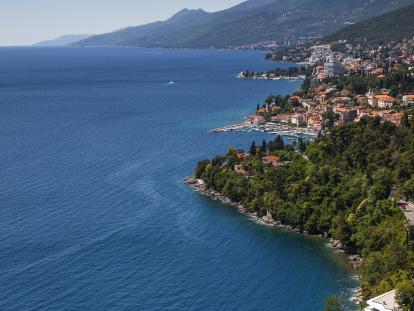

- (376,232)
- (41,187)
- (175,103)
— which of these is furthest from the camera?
(175,103)

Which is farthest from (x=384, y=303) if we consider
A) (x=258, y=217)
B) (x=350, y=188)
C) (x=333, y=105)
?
(x=333, y=105)

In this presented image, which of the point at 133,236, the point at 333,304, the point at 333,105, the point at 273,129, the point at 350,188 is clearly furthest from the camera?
the point at 333,105

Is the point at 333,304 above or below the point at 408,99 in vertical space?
below

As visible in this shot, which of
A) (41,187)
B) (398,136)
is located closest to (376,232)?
(398,136)

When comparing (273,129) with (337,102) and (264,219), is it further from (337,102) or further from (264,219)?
(264,219)

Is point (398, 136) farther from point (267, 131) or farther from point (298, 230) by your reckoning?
point (267, 131)

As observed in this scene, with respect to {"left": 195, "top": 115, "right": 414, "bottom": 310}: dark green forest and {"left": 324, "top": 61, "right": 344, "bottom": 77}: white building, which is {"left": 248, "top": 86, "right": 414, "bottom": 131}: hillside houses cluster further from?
{"left": 324, "top": 61, "right": 344, "bottom": 77}: white building
